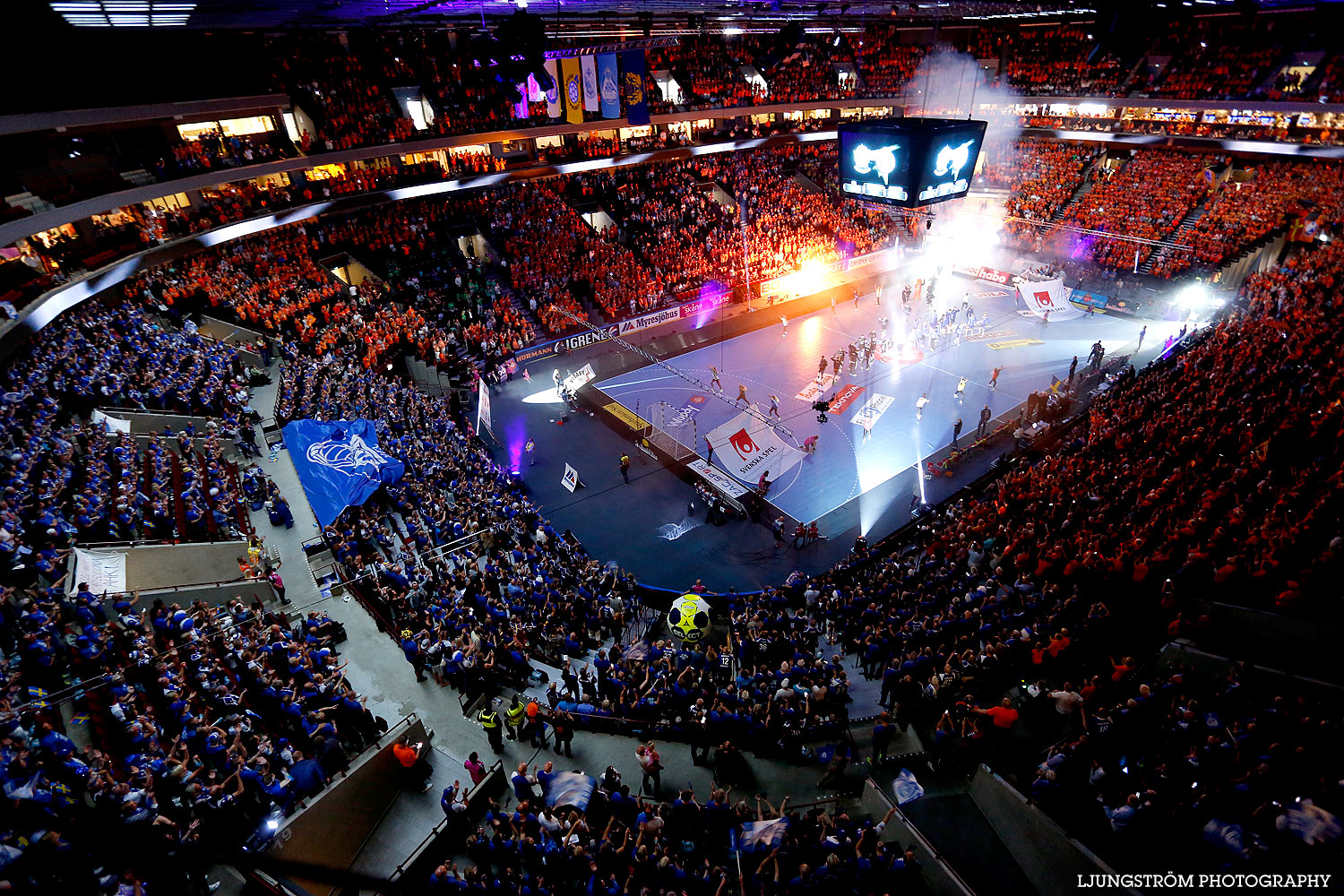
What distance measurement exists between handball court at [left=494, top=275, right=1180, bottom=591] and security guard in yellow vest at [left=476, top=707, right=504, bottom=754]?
22.3 ft

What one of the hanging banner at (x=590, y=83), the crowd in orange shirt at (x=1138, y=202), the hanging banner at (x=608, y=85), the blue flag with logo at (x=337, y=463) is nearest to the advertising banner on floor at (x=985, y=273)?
the crowd in orange shirt at (x=1138, y=202)

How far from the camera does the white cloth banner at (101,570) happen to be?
11703 mm

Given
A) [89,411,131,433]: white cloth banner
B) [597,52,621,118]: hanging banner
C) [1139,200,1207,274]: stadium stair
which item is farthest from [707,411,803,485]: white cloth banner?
[1139,200,1207,274]: stadium stair

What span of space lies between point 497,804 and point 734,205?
3878 cm

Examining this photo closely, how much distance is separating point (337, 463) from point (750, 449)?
1160 centimetres

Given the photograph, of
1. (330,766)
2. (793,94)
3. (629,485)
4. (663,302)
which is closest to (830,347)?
(663,302)

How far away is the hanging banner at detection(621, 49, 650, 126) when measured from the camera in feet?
103

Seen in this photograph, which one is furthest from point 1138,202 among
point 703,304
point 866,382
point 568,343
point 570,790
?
point 570,790

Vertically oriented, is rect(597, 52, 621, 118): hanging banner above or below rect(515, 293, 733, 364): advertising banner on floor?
above

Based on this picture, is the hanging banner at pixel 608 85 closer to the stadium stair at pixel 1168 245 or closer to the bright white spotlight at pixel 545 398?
the bright white spotlight at pixel 545 398

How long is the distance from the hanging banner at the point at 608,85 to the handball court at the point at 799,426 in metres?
12.7

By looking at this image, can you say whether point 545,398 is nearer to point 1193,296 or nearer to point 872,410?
point 872,410

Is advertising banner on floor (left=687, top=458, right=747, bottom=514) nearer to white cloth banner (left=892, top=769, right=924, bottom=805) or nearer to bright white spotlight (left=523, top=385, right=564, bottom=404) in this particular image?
bright white spotlight (left=523, top=385, right=564, bottom=404)

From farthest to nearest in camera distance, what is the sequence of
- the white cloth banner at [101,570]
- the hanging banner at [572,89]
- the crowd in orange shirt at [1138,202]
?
the crowd in orange shirt at [1138,202], the hanging banner at [572,89], the white cloth banner at [101,570]
